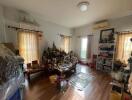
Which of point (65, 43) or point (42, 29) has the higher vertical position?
point (42, 29)

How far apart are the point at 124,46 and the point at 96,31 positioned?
61.0 inches

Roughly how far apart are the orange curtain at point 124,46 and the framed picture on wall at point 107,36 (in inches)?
12.3

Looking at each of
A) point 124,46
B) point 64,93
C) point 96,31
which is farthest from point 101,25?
point 64,93

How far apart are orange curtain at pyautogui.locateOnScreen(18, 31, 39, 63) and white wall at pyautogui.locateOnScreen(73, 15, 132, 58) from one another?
2870 mm

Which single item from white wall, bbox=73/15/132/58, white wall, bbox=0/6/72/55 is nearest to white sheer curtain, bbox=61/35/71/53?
white wall, bbox=0/6/72/55

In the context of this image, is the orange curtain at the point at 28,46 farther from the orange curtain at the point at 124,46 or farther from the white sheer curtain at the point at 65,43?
the orange curtain at the point at 124,46

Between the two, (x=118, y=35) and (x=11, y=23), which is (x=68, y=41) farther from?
(x=11, y=23)

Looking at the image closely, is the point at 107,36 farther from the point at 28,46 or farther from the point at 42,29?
the point at 28,46

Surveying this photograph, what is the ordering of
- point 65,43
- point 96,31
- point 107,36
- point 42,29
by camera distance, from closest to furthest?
1. point 42,29
2. point 107,36
3. point 96,31
4. point 65,43

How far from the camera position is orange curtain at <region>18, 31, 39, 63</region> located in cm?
304

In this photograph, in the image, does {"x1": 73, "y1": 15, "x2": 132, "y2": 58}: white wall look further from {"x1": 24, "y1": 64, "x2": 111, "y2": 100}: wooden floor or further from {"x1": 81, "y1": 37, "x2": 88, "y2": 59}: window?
{"x1": 24, "y1": 64, "x2": 111, "y2": 100}: wooden floor

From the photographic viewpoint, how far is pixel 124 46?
334cm

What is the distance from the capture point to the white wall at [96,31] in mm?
3279

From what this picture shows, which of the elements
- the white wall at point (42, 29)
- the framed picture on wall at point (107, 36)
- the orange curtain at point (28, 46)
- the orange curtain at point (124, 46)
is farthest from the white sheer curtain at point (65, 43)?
the orange curtain at point (124, 46)
